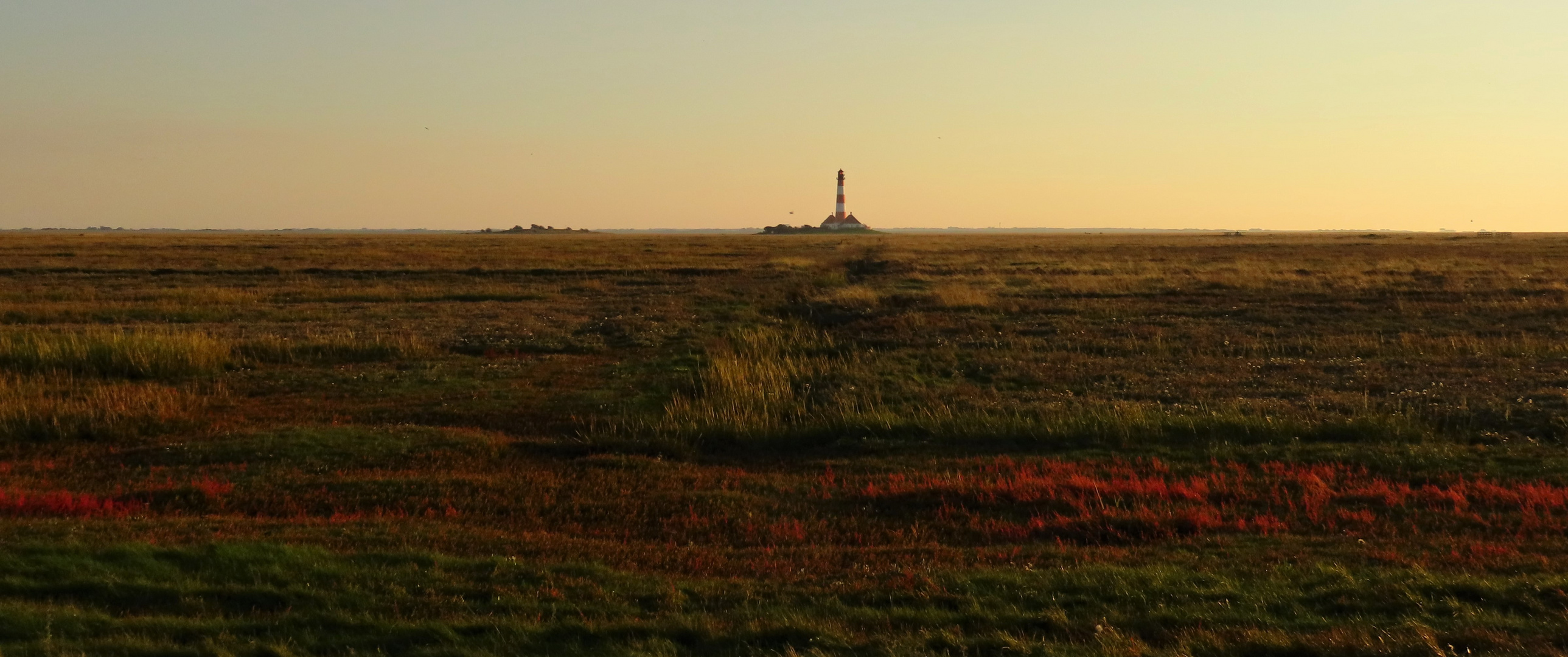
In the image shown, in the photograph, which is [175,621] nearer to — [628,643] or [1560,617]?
[628,643]

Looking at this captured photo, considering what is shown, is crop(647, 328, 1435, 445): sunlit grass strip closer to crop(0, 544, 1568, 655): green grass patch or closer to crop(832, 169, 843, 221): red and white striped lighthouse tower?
crop(0, 544, 1568, 655): green grass patch

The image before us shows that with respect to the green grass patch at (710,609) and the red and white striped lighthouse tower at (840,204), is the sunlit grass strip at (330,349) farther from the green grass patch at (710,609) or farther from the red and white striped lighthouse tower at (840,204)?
the red and white striped lighthouse tower at (840,204)

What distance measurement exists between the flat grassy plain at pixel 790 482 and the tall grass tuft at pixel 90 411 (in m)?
0.08

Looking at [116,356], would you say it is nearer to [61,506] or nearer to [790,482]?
[61,506]

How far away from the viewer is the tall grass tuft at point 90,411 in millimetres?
15305

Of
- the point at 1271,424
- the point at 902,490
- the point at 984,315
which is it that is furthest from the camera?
the point at 984,315

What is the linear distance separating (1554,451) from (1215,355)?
378 inches

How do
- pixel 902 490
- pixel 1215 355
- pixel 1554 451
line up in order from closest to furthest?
pixel 902 490
pixel 1554 451
pixel 1215 355

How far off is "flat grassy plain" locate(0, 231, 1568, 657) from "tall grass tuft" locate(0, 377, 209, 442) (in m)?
0.08

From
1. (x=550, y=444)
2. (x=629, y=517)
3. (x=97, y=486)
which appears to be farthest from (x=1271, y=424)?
(x=97, y=486)

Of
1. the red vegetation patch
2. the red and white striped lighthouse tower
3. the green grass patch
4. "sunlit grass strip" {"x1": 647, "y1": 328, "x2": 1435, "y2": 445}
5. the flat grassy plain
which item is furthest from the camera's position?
the red and white striped lighthouse tower

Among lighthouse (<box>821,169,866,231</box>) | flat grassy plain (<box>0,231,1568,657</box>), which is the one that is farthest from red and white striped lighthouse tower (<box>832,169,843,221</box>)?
flat grassy plain (<box>0,231,1568,657</box>)

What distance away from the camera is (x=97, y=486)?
1209cm

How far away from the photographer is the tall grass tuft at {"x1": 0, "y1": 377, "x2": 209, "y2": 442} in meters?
15.3
